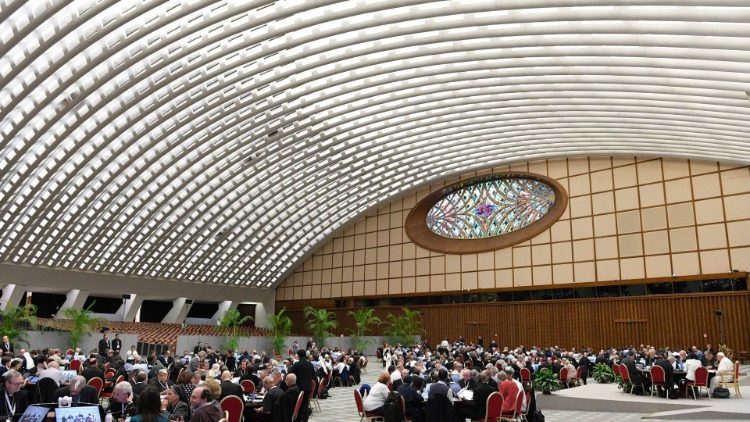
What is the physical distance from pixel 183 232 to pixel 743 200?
107 feet

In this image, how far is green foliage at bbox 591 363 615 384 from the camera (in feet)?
66.5

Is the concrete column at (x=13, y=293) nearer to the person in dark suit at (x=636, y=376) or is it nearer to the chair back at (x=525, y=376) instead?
the chair back at (x=525, y=376)

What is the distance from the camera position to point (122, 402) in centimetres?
734

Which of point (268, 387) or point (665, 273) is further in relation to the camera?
point (665, 273)

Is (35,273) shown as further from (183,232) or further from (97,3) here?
(97,3)

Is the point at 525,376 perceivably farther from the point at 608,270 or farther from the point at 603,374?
the point at 608,270

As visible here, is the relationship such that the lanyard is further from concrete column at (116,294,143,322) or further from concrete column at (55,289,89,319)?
concrete column at (116,294,143,322)

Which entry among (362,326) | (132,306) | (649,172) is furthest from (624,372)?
(132,306)

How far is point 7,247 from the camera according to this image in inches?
1318

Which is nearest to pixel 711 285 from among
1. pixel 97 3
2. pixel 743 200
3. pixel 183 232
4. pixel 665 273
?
pixel 665 273

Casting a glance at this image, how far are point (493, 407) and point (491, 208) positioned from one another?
28.4m

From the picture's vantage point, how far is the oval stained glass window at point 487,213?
34.7m

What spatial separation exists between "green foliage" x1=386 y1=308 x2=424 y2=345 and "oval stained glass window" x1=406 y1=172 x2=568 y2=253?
→ 4846mm

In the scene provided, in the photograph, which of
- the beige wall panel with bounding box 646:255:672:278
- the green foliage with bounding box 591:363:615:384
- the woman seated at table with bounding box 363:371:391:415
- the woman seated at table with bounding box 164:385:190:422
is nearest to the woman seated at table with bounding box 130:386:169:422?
the woman seated at table with bounding box 164:385:190:422
